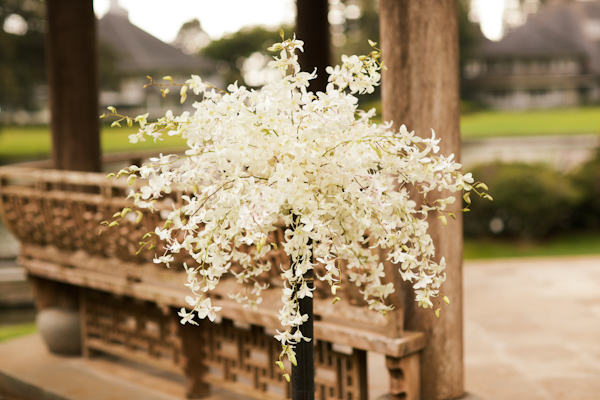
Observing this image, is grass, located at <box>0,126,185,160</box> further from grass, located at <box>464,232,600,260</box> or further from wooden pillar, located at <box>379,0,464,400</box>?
wooden pillar, located at <box>379,0,464,400</box>

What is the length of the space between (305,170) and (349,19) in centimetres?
3791

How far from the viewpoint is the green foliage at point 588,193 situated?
13.9 m

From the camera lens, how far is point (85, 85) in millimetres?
6414

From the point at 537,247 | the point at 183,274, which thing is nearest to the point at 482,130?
the point at 537,247

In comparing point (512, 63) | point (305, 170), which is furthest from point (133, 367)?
point (512, 63)

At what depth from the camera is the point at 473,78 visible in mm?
50812

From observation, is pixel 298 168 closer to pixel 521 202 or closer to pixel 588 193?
pixel 521 202

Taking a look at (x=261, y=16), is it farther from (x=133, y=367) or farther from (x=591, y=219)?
(x=133, y=367)

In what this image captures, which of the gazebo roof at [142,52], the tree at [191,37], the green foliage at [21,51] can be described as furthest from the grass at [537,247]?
the tree at [191,37]

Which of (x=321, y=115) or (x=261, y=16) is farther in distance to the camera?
(x=261, y=16)

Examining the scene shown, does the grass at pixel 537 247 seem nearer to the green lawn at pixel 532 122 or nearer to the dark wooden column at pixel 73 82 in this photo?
the dark wooden column at pixel 73 82

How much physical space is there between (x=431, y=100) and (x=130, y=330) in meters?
3.28

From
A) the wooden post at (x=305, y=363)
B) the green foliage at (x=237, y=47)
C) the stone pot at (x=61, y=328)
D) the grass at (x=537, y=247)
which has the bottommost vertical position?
the grass at (x=537, y=247)

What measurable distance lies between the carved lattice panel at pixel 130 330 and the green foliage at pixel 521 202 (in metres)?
8.35
